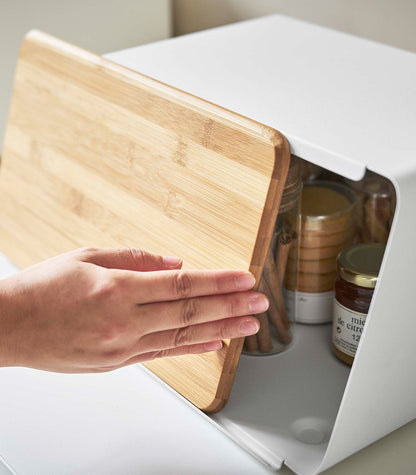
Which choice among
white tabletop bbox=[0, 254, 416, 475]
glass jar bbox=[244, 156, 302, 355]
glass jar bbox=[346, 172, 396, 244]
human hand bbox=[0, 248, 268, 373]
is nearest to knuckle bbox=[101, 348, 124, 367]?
human hand bbox=[0, 248, 268, 373]

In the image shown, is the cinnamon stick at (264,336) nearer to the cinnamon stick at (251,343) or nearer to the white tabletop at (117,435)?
the cinnamon stick at (251,343)

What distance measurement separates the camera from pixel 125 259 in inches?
26.6

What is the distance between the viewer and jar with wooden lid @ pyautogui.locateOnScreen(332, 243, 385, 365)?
718 millimetres

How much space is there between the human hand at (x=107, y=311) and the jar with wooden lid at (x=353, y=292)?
116 mm

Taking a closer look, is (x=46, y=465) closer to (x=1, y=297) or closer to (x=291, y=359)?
(x=1, y=297)

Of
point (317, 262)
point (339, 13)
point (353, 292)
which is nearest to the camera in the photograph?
point (353, 292)

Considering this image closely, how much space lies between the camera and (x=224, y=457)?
66 centimetres

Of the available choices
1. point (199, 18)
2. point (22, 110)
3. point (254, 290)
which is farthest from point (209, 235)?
point (199, 18)

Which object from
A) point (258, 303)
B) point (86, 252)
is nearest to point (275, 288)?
point (258, 303)

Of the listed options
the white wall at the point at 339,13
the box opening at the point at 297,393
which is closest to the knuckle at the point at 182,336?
the box opening at the point at 297,393

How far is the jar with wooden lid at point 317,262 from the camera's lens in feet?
2.68

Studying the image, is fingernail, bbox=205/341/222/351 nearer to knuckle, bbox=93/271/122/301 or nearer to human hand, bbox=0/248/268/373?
human hand, bbox=0/248/268/373

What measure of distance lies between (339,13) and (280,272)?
553mm

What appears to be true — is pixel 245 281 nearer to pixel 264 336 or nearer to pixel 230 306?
pixel 230 306
